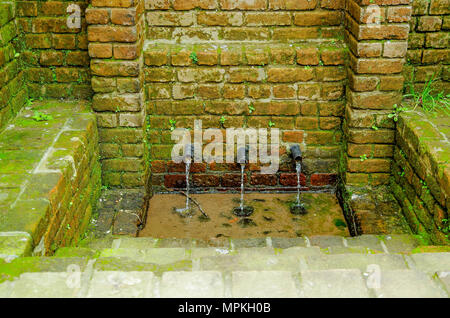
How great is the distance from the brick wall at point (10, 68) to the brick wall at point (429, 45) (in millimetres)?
2499

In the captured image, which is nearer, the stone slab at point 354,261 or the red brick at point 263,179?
the stone slab at point 354,261

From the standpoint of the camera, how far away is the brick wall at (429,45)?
3195mm

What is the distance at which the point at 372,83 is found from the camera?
312cm

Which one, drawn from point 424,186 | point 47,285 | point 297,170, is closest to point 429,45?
point 424,186

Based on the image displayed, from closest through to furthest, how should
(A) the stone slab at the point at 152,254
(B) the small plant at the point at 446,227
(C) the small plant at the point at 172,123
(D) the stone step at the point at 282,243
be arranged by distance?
(A) the stone slab at the point at 152,254 < (B) the small plant at the point at 446,227 < (D) the stone step at the point at 282,243 < (C) the small plant at the point at 172,123

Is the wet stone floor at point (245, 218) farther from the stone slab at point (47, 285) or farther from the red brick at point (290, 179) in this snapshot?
the stone slab at point (47, 285)

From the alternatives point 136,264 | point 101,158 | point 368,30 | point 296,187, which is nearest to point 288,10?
point 368,30

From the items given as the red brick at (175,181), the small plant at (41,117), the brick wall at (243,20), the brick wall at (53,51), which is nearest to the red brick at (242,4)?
the brick wall at (243,20)

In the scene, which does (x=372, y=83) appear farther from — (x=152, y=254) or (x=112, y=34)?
(x=152, y=254)

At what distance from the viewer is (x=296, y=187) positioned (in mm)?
3566

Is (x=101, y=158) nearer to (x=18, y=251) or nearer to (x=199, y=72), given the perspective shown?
(x=199, y=72)

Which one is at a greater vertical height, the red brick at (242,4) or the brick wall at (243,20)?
the red brick at (242,4)

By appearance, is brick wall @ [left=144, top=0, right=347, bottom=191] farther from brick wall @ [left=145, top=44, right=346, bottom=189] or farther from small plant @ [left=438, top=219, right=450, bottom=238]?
small plant @ [left=438, top=219, right=450, bottom=238]
